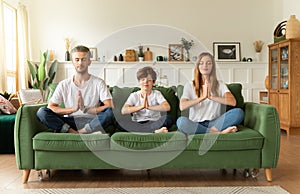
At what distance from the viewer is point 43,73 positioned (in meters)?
7.08

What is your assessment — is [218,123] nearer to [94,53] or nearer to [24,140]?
[24,140]

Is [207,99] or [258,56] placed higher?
[258,56]

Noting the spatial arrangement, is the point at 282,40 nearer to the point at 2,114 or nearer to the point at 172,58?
the point at 172,58

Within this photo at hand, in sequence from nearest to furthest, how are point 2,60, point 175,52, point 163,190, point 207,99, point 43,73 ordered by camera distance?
point 163,190
point 207,99
point 2,60
point 43,73
point 175,52

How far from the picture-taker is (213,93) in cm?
299

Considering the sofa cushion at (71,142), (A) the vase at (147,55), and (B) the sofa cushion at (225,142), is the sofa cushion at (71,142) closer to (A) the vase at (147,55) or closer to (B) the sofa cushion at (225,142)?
(B) the sofa cushion at (225,142)

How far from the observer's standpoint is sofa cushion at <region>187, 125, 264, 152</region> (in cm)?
267

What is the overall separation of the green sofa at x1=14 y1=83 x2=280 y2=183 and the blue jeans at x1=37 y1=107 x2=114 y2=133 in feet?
0.34

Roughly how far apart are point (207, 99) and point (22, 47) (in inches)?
194

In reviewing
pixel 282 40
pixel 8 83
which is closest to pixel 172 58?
pixel 282 40

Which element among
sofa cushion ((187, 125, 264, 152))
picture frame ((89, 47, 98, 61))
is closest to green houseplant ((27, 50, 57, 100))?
picture frame ((89, 47, 98, 61))

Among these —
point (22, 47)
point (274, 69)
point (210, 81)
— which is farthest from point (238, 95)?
point (22, 47)

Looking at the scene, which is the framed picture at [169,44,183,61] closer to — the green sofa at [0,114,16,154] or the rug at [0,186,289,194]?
the green sofa at [0,114,16,154]

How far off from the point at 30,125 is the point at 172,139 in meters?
1.05
